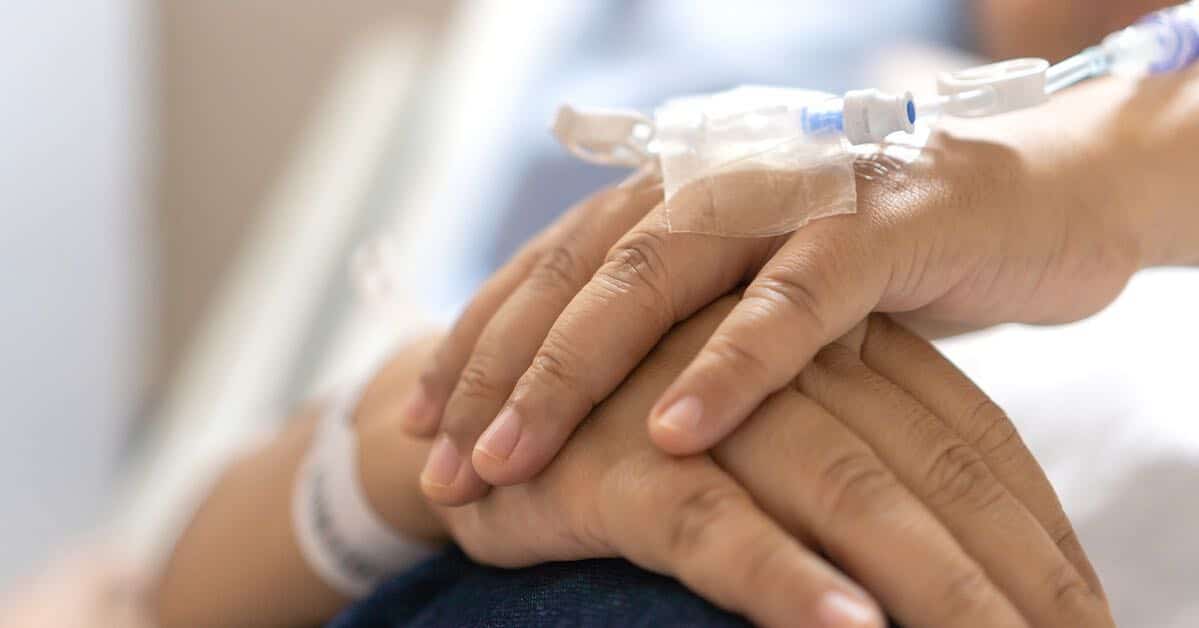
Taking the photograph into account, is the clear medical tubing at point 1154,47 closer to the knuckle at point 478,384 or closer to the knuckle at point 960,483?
the knuckle at point 960,483

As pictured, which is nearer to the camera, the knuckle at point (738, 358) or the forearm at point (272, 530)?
the knuckle at point (738, 358)

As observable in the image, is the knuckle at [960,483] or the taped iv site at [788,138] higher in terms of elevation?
the taped iv site at [788,138]

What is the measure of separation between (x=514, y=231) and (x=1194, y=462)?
0.72 metres

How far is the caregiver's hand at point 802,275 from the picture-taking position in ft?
1.78

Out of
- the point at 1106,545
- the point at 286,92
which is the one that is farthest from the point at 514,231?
the point at 286,92

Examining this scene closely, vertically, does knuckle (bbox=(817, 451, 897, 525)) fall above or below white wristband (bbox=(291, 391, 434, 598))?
above

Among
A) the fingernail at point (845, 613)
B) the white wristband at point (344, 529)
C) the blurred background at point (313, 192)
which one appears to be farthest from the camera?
the blurred background at point (313, 192)

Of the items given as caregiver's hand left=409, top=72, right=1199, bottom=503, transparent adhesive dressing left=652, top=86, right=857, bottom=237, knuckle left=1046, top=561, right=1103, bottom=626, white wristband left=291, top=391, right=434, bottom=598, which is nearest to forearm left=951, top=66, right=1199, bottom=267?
caregiver's hand left=409, top=72, right=1199, bottom=503

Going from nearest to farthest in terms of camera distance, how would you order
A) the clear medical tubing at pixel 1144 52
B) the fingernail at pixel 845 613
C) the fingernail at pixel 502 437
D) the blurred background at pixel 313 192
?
1. the fingernail at pixel 845 613
2. the fingernail at pixel 502 437
3. the clear medical tubing at pixel 1144 52
4. the blurred background at pixel 313 192

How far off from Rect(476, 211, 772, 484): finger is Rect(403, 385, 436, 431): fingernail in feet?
0.32

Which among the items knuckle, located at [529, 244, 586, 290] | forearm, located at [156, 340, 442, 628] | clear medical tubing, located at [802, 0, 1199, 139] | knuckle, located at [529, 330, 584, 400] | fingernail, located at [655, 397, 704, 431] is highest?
clear medical tubing, located at [802, 0, 1199, 139]

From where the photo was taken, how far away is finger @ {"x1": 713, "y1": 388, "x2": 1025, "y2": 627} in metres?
0.48

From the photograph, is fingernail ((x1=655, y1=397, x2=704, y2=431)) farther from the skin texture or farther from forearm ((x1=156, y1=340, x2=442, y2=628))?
forearm ((x1=156, y1=340, x2=442, y2=628))

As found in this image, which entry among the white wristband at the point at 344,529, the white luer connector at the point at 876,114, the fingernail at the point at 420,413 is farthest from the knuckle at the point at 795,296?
the white wristband at the point at 344,529
